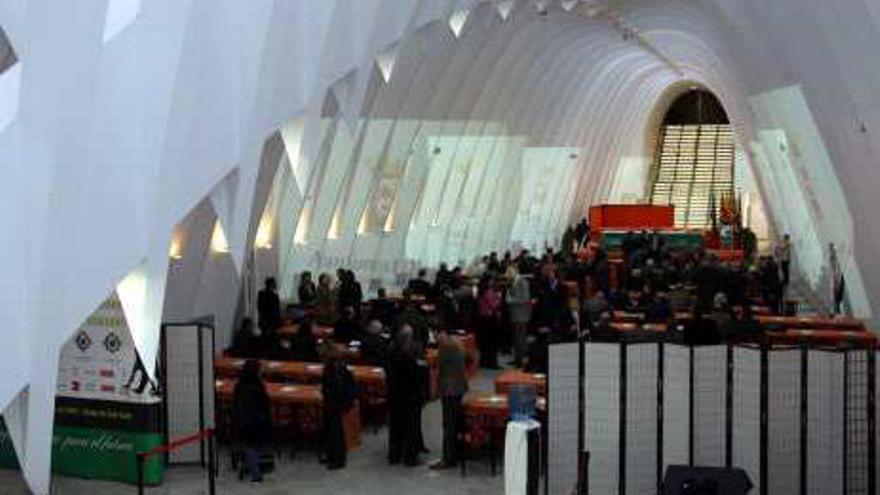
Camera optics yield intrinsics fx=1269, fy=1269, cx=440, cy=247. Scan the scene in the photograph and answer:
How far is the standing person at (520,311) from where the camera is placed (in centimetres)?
1948

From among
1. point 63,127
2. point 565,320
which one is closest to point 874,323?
point 565,320

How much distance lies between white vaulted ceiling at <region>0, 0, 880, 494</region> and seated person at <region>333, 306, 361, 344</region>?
1.93m

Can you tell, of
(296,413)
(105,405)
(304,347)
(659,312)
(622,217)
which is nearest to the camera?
(105,405)

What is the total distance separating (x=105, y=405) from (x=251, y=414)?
58.4 inches

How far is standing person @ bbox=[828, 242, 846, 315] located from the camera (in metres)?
20.0

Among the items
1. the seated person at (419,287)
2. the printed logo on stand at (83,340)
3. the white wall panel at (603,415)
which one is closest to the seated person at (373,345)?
the printed logo on stand at (83,340)

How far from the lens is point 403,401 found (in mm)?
13664

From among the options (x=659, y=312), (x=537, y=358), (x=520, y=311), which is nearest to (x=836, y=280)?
(x=659, y=312)

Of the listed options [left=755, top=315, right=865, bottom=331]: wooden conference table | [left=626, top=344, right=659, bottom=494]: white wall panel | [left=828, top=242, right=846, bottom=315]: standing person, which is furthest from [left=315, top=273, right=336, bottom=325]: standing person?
[left=626, top=344, right=659, bottom=494]: white wall panel

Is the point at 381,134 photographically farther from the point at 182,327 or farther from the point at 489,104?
the point at 182,327

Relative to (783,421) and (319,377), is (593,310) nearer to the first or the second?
(319,377)

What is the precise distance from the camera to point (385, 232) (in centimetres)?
2411

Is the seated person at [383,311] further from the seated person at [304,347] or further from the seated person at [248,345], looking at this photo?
the seated person at [248,345]

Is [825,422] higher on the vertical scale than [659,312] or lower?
lower
